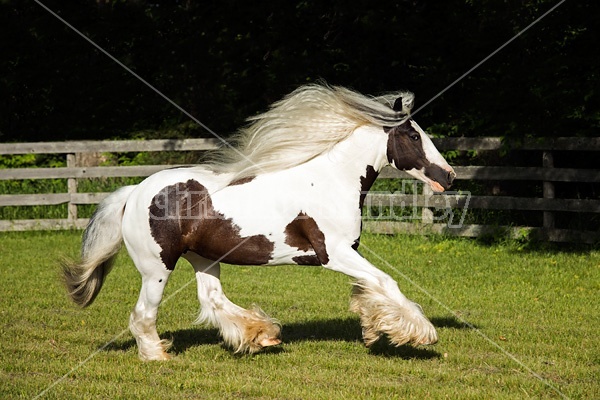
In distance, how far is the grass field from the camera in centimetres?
582

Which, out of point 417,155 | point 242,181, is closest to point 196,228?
point 242,181

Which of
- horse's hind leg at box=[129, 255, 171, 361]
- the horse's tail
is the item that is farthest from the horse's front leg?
the horse's tail

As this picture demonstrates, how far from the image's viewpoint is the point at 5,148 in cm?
Result: 1573

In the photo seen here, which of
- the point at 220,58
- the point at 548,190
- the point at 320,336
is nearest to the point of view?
the point at 320,336

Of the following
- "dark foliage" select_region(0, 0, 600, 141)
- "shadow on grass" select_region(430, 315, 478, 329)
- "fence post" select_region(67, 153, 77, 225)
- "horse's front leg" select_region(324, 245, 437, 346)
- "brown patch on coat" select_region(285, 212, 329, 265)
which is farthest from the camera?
"dark foliage" select_region(0, 0, 600, 141)

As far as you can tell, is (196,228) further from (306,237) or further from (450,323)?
(450,323)

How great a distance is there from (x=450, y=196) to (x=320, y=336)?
6.69 meters

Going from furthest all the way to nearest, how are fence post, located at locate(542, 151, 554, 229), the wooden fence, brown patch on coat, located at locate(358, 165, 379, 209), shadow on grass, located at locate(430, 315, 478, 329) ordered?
1. fence post, located at locate(542, 151, 554, 229)
2. the wooden fence
3. shadow on grass, located at locate(430, 315, 478, 329)
4. brown patch on coat, located at locate(358, 165, 379, 209)

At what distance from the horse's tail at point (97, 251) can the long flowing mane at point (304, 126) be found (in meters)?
0.93

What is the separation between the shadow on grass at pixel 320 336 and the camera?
700 cm

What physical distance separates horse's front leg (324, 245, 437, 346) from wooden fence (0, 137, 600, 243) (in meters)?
6.61

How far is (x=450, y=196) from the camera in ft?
45.1

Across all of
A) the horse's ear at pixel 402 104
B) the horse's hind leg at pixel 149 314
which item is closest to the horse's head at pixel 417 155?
the horse's ear at pixel 402 104

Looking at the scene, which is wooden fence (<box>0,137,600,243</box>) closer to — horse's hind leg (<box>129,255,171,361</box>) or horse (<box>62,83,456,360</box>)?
horse (<box>62,83,456,360</box>)
